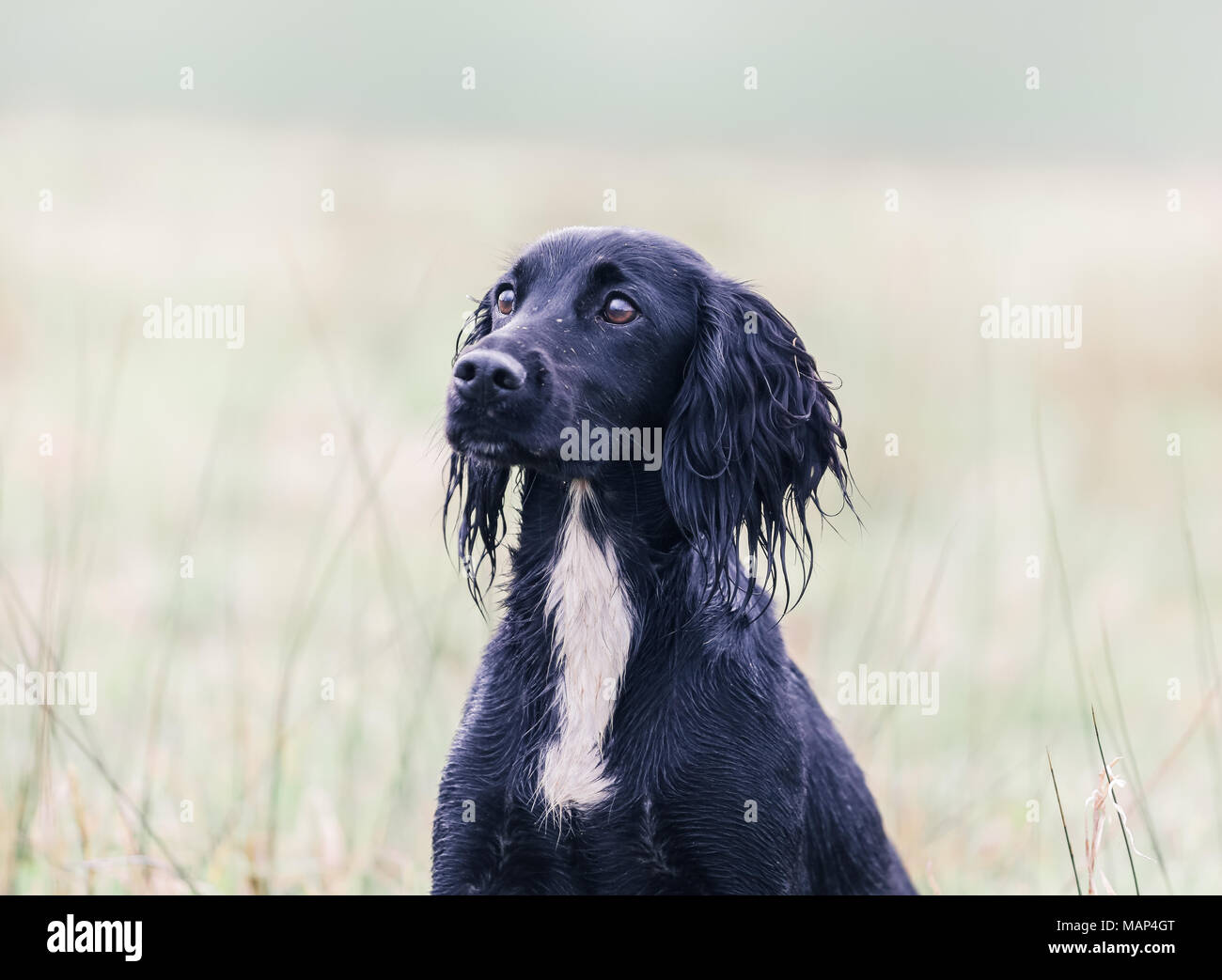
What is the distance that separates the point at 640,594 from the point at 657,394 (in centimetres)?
64

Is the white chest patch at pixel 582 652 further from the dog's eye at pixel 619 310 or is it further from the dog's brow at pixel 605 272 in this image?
the dog's brow at pixel 605 272

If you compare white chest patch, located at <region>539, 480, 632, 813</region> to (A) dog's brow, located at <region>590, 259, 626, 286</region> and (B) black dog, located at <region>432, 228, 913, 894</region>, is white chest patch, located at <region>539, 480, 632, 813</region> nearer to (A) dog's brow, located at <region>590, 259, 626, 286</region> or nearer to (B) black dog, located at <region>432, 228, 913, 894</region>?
(B) black dog, located at <region>432, 228, 913, 894</region>

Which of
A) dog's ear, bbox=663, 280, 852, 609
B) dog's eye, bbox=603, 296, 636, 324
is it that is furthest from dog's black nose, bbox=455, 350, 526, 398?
dog's ear, bbox=663, 280, 852, 609

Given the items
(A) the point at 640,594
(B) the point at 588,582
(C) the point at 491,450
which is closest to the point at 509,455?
(C) the point at 491,450

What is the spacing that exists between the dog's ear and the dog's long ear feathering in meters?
0.66

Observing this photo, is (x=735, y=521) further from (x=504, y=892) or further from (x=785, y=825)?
(x=504, y=892)

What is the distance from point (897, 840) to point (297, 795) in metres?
2.80

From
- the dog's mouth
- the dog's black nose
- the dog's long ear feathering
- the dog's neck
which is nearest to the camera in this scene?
the dog's black nose

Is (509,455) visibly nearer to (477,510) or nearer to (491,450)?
(491,450)

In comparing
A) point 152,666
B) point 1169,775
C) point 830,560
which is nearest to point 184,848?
point 152,666

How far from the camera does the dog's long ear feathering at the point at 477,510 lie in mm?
4441

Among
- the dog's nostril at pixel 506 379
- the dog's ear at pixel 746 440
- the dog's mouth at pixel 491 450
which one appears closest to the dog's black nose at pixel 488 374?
the dog's nostril at pixel 506 379

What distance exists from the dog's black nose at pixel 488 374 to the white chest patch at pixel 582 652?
51 cm

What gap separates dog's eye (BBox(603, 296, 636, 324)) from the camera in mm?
4102
